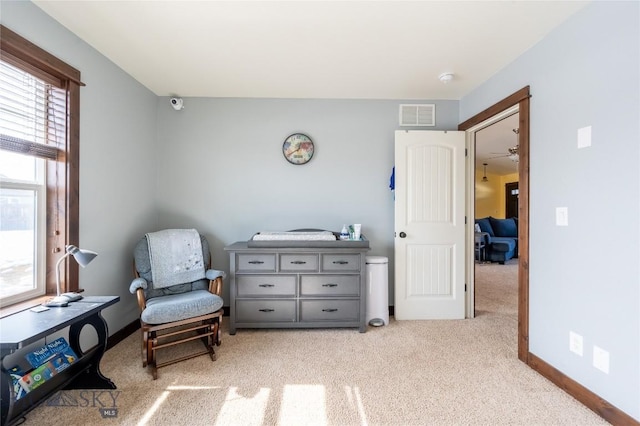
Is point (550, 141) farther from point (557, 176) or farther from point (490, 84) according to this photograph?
point (490, 84)

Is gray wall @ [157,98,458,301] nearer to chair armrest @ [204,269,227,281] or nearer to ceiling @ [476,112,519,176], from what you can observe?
chair armrest @ [204,269,227,281]

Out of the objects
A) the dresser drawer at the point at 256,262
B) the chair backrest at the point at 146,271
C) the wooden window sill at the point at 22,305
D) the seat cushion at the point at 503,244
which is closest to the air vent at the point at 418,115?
the dresser drawer at the point at 256,262

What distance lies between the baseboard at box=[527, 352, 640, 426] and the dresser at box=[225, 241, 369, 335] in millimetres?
1346


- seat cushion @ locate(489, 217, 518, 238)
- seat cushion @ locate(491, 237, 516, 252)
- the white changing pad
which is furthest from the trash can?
seat cushion @ locate(489, 217, 518, 238)

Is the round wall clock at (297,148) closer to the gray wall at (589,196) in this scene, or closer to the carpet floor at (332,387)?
the carpet floor at (332,387)

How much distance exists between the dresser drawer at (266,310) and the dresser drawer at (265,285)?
0.25ft

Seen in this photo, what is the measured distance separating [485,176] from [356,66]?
7.82 m

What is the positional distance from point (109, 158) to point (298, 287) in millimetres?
2022

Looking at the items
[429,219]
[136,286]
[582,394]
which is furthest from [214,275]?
[582,394]

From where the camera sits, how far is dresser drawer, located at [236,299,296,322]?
8.68 feet

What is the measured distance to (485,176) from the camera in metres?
8.57

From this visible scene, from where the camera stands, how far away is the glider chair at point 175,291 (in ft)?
6.70

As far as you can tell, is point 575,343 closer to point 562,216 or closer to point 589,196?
point 562,216

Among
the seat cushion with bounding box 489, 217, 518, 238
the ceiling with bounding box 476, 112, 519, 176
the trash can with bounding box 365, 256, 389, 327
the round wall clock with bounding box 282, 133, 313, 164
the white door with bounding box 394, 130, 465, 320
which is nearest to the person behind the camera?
the trash can with bounding box 365, 256, 389, 327
